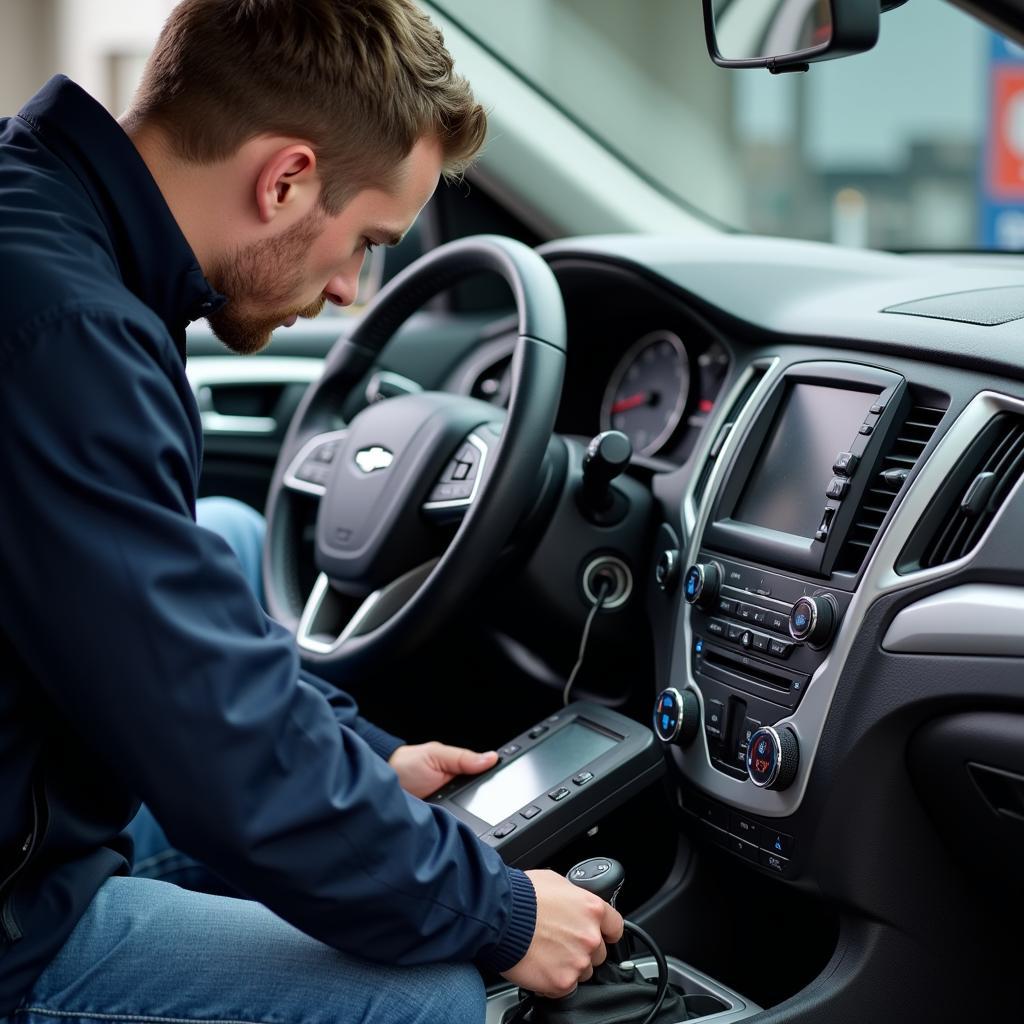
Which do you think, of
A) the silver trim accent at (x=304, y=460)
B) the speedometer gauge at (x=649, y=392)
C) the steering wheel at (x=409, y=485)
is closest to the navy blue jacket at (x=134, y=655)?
the steering wheel at (x=409, y=485)

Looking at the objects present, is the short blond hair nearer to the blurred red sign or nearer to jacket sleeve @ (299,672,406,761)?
jacket sleeve @ (299,672,406,761)

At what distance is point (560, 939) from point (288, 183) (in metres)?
0.66

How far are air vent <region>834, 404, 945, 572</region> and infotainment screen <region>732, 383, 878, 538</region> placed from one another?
2.1 inches

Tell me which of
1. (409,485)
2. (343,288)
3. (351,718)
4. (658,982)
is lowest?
(658,982)

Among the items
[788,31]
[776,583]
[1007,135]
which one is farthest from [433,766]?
[1007,135]

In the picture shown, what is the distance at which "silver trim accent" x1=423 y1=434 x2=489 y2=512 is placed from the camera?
5.16ft

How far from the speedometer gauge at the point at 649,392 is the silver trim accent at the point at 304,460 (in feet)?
1.38

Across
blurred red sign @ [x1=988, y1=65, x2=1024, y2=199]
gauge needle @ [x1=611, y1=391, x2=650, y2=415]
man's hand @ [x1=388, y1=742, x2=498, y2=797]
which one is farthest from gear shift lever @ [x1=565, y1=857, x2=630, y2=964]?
blurred red sign @ [x1=988, y1=65, x2=1024, y2=199]

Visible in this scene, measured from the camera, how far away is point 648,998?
1287 mm

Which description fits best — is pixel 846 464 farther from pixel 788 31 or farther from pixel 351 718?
pixel 351 718

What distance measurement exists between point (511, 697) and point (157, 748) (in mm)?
1037

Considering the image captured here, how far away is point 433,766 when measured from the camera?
154 centimetres

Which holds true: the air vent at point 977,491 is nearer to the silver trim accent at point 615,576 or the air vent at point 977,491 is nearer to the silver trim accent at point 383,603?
the silver trim accent at point 615,576

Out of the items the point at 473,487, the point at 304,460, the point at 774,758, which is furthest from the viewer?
the point at 304,460
